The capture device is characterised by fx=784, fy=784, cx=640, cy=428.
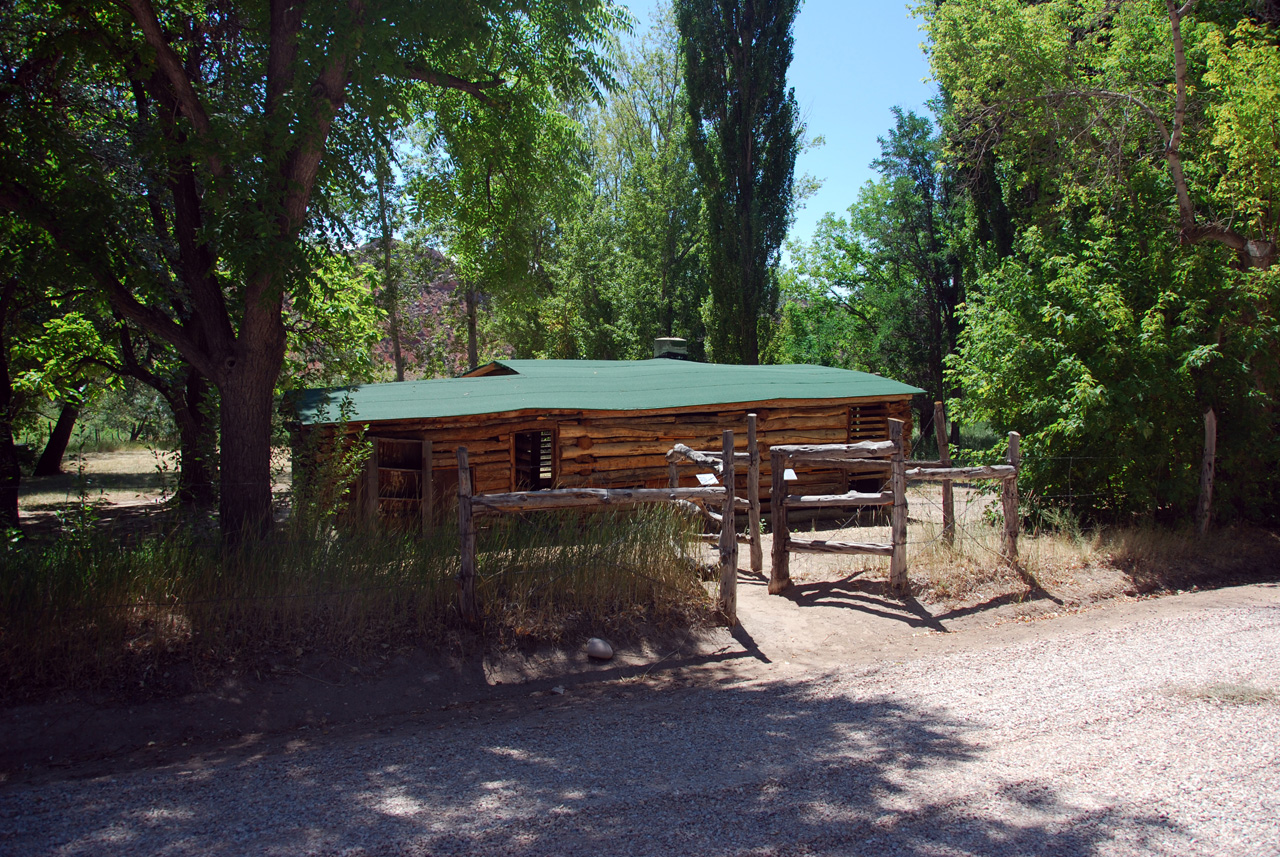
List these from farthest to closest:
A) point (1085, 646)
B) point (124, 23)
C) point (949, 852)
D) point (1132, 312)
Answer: point (1132, 312), point (124, 23), point (1085, 646), point (949, 852)

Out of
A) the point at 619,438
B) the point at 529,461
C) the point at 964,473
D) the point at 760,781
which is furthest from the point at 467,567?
the point at 529,461

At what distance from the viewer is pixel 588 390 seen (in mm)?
13742

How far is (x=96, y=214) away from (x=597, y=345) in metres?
22.9

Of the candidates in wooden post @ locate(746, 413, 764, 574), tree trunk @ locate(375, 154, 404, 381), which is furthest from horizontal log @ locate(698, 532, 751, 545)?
tree trunk @ locate(375, 154, 404, 381)

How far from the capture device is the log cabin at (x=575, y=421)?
1181 centimetres

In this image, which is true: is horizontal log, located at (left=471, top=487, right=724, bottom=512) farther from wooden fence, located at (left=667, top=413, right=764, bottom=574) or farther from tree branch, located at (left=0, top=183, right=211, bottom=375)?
tree branch, located at (left=0, top=183, right=211, bottom=375)

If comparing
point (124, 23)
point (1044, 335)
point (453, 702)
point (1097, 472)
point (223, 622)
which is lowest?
point (453, 702)

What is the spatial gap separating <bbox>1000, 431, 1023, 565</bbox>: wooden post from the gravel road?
3094 millimetres

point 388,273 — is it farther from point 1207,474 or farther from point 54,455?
point 1207,474

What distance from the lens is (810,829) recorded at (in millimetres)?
3645

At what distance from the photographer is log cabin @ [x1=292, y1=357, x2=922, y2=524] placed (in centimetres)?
1181

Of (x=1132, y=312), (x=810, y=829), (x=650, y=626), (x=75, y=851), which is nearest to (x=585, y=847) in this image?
(x=810, y=829)

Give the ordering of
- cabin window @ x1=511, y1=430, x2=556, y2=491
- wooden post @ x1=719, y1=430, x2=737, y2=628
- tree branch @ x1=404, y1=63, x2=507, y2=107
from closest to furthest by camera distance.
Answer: wooden post @ x1=719, y1=430, x2=737, y2=628 → tree branch @ x1=404, y1=63, x2=507, y2=107 → cabin window @ x1=511, y1=430, x2=556, y2=491

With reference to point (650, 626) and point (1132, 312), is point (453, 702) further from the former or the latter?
point (1132, 312)
